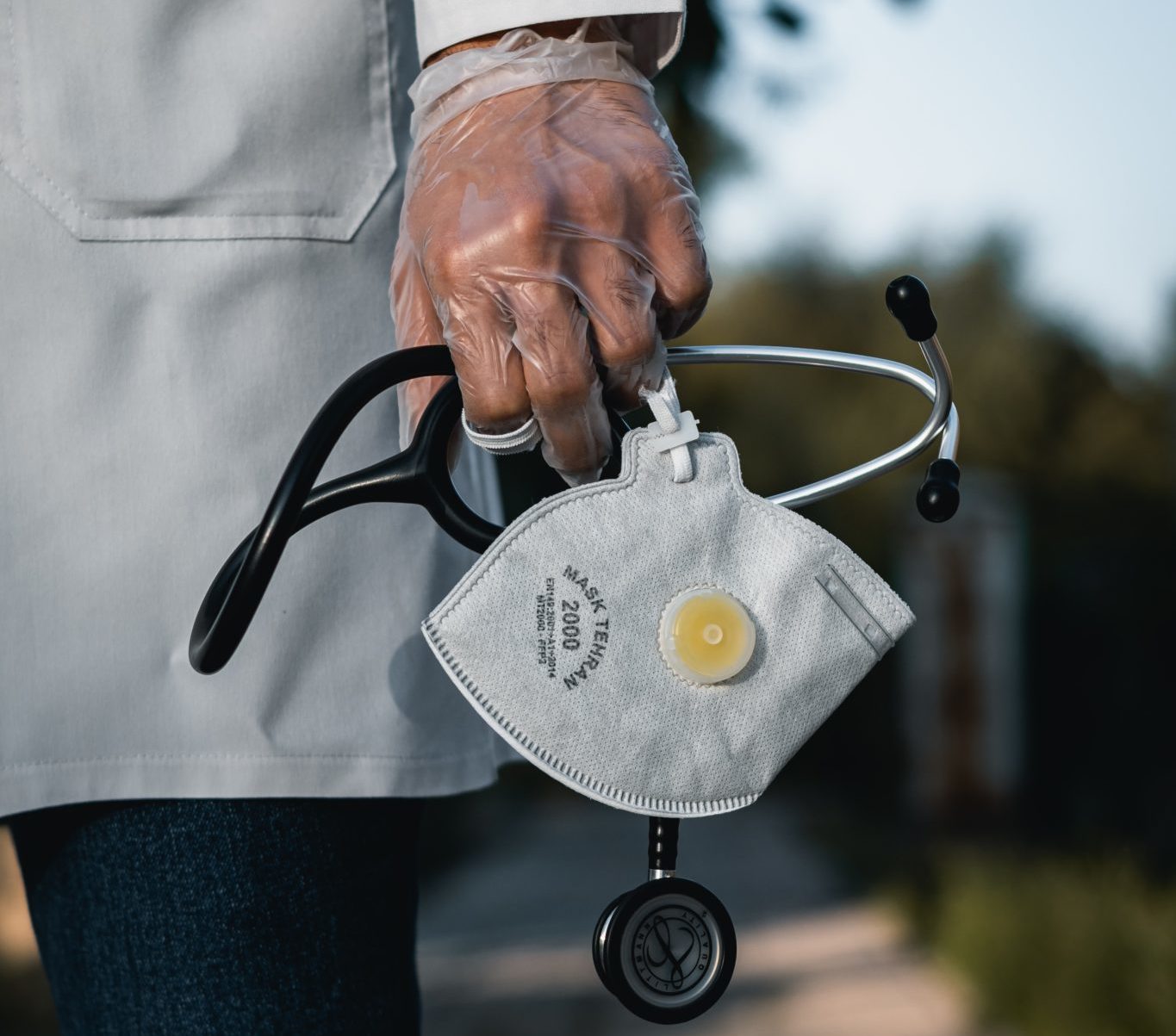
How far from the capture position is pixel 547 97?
95 centimetres

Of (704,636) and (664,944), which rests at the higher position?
(704,636)

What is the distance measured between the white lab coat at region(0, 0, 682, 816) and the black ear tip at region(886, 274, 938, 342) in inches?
10.0

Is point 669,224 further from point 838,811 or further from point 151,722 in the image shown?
point 838,811

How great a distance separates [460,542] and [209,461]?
0.79 ft

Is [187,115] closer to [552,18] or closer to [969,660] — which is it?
[552,18]

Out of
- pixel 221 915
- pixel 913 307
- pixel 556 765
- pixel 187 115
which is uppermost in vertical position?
pixel 187 115

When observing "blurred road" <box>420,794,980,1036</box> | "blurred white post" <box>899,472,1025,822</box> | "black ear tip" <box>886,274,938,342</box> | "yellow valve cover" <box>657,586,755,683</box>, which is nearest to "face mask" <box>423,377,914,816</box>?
"yellow valve cover" <box>657,586,755,683</box>

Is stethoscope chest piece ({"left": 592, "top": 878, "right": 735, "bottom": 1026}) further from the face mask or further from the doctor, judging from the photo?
the doctor

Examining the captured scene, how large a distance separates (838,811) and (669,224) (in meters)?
12.8

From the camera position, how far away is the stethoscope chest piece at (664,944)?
89 centimetres

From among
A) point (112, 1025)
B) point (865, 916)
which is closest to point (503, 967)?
point (865, 916)

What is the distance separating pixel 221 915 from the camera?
3.31 feet

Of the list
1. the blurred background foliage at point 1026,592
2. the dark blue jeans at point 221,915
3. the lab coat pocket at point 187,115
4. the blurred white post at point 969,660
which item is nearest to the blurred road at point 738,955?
the blurred background foliage at point 1026,592

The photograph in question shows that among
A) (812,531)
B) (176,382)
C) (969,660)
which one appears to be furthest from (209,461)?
(969,660)
